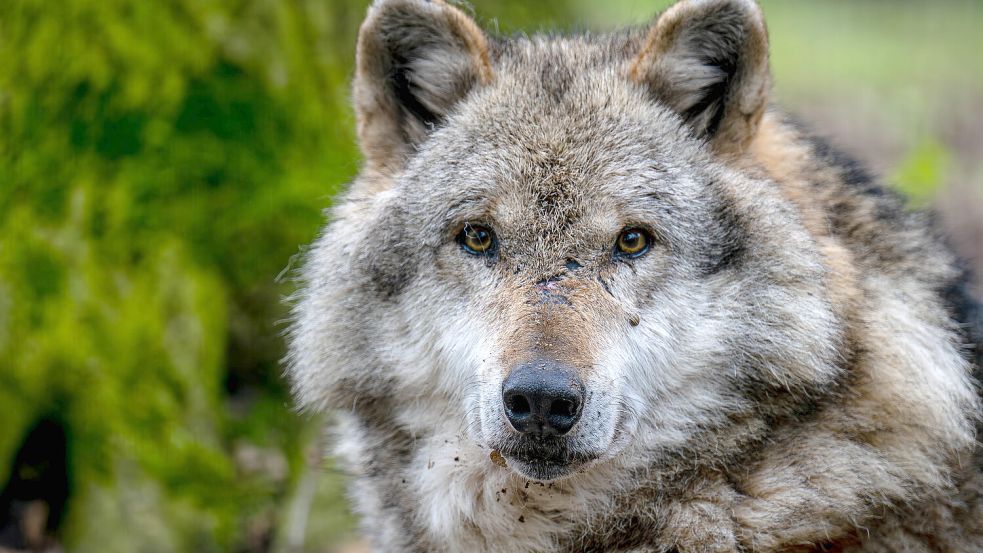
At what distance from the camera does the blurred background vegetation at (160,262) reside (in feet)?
21.2

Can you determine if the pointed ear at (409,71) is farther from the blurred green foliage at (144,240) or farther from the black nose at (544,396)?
the blurred green foliage at (144,240)

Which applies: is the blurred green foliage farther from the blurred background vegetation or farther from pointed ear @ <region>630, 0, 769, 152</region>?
pointed ear @ <region>630, 0, 769, 152</region>

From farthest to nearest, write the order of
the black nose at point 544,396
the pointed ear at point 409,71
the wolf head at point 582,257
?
the pointed ear at point 409,71 → the wolf head at point 582,257 → the black nose at point 544,396

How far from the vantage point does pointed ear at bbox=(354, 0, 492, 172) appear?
450 cm

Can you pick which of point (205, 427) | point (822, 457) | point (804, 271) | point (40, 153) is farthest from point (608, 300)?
point (40, 153)

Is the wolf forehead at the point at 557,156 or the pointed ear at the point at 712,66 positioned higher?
the pointed ear at the point at 712,66

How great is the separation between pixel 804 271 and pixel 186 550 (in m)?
4.43

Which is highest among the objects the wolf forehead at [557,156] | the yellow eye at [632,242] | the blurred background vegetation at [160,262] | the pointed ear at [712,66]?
the pointed ear at [712,66]

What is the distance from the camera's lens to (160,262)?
267 inches

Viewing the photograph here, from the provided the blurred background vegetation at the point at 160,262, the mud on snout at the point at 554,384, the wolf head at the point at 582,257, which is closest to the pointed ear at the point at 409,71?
the wolf head at the point at 582,257

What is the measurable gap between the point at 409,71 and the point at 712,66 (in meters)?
1.38

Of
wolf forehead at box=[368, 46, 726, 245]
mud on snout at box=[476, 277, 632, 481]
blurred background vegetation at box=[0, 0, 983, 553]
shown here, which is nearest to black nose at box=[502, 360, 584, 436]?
mud on snout at box=[476, 277, 632, 481]

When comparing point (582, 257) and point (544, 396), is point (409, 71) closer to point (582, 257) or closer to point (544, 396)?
point (582, 257)

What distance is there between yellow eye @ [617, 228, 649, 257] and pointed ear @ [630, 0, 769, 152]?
0.60 m
